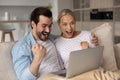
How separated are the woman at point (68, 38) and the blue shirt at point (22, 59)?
0.30 meters

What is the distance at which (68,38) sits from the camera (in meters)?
1.73

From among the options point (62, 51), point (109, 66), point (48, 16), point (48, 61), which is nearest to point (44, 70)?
point (48, 61)

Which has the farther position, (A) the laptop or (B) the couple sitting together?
(B) the couple sitting together

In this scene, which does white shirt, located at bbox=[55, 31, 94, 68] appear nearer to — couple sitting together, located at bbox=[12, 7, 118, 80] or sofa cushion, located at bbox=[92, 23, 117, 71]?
couple sitting together, located at bbox=[12, 7, 118, 80]

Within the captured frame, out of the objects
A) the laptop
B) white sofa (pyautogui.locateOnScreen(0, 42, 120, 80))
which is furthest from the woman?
white sofa (pyautogui.locateOnScreen(0, 42, 120, 80))

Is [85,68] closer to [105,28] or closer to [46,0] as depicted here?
[105,28]

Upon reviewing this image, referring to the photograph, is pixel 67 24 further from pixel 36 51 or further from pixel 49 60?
pixel 36 51

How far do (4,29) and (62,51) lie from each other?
2.90 meters

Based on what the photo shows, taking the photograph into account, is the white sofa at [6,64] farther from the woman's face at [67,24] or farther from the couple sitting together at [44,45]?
the woman's face at [67,24]

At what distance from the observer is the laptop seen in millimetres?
1179

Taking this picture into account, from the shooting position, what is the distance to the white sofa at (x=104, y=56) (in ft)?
4.72

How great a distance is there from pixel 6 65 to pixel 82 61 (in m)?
0.51

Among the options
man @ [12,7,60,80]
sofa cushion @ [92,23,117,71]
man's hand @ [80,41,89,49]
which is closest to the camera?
man @ [12,7,60,80]

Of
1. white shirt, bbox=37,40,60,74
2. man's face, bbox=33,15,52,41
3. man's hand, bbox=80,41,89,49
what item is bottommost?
white shirt, bbox=37,40,60,74
